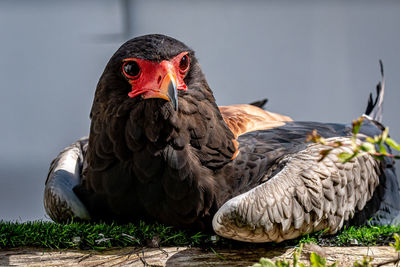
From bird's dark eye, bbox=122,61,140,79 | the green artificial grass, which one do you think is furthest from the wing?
bird's dark eye, bbox=122,61,140,79

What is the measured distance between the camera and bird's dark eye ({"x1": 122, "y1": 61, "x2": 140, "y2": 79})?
7.24 ft

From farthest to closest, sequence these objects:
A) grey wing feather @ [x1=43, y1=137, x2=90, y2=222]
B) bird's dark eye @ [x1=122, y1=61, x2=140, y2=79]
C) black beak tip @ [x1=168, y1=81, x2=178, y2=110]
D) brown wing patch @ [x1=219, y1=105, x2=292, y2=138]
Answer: brown wing patch @ [x1=219, y1=105, x2=292, y2=138], grey wing feather @ [x1=43, y1=137, x2=90, y2=222], bird's dark eye @ [x1=122, y1=61, x2=140, y2=79], black beak tip @ [x1=168, y1=81, x2=178, y2=110]

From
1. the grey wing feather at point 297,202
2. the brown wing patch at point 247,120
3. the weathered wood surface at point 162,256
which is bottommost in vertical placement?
the weathered wood surface at point 162,256

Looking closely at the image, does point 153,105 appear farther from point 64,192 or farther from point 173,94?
point 64,192

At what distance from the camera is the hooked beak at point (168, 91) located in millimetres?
2080

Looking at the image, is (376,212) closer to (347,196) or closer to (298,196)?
(347,196)

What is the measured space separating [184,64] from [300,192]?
81 centimetres

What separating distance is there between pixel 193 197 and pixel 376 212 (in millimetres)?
1265

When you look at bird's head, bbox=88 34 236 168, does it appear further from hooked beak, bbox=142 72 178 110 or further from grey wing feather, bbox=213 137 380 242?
grey wing feather, bbox=213 137 380 242

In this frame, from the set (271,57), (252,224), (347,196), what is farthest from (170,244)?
(271,57)

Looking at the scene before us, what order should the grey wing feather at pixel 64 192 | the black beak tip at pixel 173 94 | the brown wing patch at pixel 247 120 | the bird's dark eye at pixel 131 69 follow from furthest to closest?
the brown wing patch at pixel 247 120
the grey wing feather at pixel 64 192
the bird's dark eye at pixel 131 69
the black beak tip at pixel 173 94

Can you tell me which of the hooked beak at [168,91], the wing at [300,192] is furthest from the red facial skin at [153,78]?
the wing at [300,192]

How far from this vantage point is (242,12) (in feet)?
17.3

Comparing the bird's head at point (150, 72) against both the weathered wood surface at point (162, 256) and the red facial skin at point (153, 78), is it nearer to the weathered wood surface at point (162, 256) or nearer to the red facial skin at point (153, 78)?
the red facial skin at point (153, 78)
